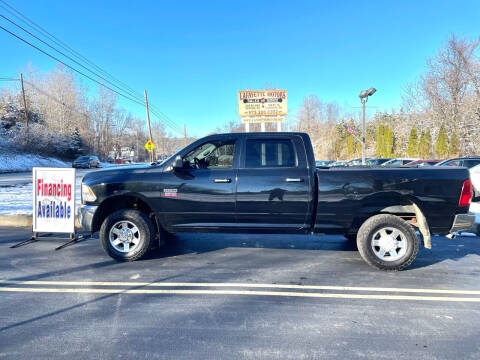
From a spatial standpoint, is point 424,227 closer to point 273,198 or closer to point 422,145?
point 273,198

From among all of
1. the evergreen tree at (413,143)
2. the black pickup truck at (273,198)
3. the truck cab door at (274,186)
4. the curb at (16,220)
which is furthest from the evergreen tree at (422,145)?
the curb at (16,220)

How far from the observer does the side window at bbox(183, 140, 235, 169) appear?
4.31 meters

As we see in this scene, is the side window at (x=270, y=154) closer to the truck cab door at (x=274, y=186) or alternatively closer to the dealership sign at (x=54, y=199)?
the truck cab door at (x=274, y=186)

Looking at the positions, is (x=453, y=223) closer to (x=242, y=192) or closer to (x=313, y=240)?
(x=313, y=240)

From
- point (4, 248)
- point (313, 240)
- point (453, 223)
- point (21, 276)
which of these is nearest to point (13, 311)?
point (21, 276)

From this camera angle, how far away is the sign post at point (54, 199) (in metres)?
5.24

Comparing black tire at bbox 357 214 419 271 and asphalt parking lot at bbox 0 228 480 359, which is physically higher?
black tire at bbox 357 214 419 271

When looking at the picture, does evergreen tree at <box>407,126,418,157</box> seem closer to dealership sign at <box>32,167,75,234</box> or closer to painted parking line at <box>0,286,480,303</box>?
painted parking line at <box>0,286,480,303</box>

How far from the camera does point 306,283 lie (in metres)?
3.62

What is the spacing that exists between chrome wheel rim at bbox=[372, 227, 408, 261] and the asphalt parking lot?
27 cm

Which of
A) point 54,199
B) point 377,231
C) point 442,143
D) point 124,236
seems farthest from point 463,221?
point 442,143

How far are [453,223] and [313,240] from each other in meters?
Answer: 2.33

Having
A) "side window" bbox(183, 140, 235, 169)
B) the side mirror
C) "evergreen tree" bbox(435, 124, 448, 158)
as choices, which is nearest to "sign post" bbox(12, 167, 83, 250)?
the side mirror

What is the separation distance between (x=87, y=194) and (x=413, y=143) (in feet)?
113
